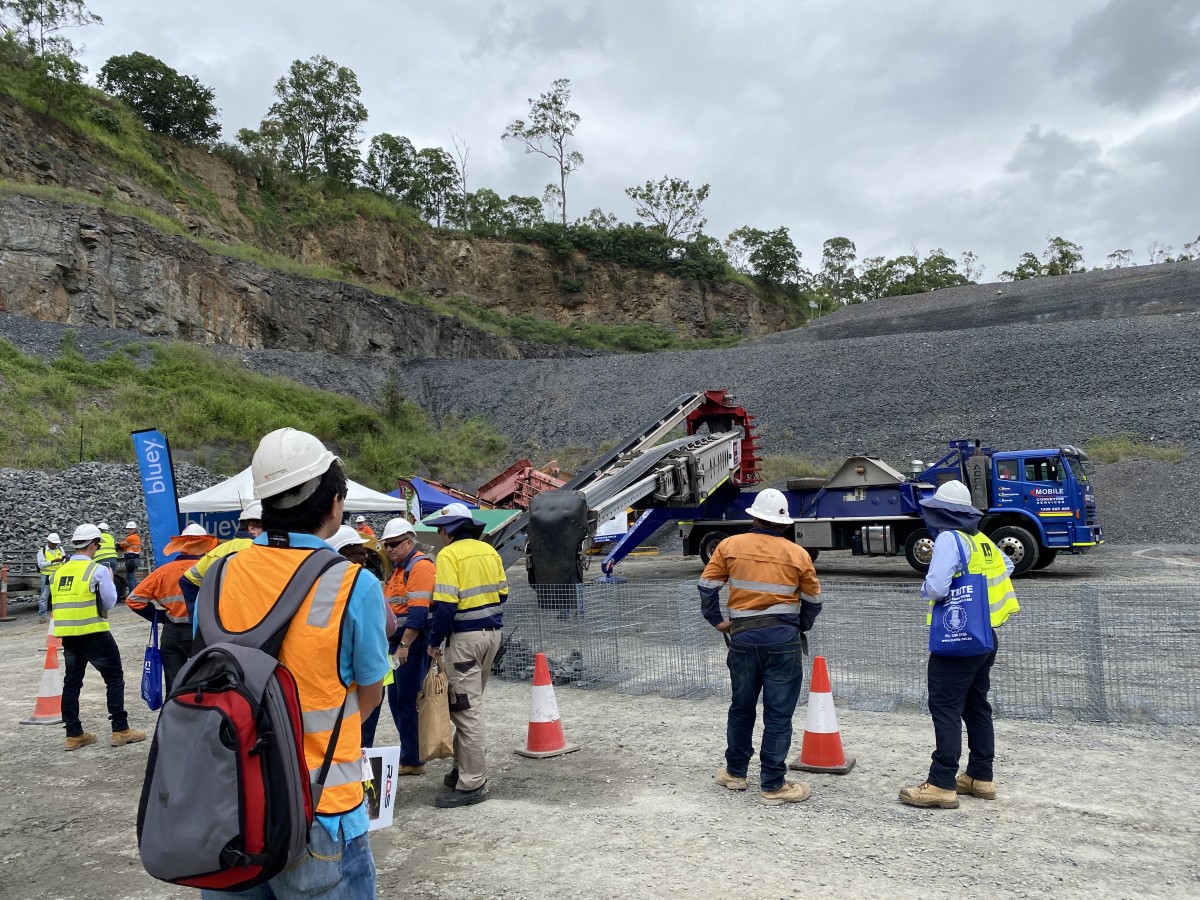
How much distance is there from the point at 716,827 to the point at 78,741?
540 cm

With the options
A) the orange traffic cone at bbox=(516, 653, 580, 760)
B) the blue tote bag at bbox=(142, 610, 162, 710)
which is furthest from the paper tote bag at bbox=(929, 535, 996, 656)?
the blue tote bag at bbox=(142, 610, 162, 710)

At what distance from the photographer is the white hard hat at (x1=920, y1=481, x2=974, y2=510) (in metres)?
4.95

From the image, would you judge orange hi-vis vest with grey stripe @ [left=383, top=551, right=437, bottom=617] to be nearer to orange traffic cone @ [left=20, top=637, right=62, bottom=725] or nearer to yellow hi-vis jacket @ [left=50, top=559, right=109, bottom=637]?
yellow hi-vis jacket @ [left=50, top=559, right=109, bottom=637]

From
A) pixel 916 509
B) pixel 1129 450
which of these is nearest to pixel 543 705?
pixel 916 509

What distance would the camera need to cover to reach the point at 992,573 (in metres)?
4.92

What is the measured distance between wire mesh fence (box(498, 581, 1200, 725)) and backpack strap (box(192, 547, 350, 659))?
19.9 feet

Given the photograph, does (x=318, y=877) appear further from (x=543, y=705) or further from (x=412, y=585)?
(x=543, y=705)

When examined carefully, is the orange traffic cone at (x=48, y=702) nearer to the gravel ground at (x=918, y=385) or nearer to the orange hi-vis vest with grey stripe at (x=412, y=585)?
the orange hi-vis vest with grey stripe at (x=412, y=585)

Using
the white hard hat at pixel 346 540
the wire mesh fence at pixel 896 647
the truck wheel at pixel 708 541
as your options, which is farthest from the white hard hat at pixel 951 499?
the truck wheel at pixel 708 541

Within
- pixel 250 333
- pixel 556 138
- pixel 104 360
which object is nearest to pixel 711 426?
pixel 104 360

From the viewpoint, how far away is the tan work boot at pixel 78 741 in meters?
6.95

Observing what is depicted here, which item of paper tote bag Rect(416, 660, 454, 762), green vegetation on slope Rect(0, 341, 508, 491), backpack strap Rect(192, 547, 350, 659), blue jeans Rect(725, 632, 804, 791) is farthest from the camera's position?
green vegetation on slope Rect(0, 341, 508, 491)

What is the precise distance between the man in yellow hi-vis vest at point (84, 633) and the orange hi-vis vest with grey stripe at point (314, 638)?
5.55 meters

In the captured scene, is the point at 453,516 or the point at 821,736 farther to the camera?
the point at 453,516
